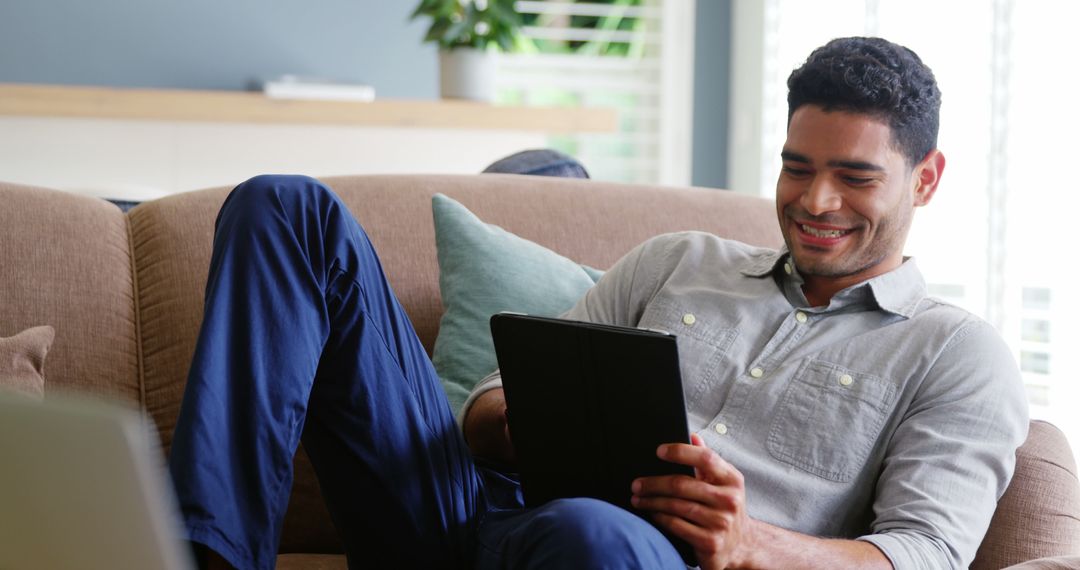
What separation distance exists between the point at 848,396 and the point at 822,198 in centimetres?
26

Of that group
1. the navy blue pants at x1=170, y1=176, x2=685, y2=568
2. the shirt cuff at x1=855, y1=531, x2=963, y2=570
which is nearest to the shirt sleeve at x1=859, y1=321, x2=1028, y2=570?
the shirt cuff at x1=855, y1=531, x2=963, y2=570

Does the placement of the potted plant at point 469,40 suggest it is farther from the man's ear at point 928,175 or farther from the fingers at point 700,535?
the fingers at point 700,535

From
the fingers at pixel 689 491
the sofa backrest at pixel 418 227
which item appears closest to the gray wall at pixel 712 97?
the sofa backrest at pixel 418 227

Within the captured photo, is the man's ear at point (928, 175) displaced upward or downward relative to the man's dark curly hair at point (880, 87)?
downward

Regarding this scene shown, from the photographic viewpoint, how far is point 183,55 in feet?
14.1

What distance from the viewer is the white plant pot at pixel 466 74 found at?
412 cm

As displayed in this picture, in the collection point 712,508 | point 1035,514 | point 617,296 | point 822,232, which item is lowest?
point 1035,514

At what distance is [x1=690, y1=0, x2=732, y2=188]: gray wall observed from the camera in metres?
5.09

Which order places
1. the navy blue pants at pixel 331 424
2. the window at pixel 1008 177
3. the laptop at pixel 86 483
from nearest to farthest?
1. the laptop at pixel 86 483
2. the navy blue pants at pixel 331 424
3. the window at pixel 1008 177

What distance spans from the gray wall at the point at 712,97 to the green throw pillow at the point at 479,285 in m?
3.36

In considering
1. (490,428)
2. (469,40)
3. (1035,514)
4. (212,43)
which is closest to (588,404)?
(490,428)

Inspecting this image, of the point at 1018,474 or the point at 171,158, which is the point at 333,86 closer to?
the point at 171,158

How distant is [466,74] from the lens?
163 inches

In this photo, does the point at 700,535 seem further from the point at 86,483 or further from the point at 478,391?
the point at 86,483
